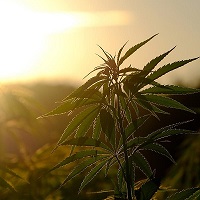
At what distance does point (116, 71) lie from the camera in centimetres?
160

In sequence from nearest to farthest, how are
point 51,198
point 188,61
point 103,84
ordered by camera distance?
point 188,61 < point 103,84 < point 51,198

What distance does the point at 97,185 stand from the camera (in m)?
3.29

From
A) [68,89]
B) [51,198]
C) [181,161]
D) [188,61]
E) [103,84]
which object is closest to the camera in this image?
[188,61]

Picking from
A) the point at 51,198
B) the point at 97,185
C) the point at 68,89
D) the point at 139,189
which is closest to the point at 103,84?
the point at 139,189

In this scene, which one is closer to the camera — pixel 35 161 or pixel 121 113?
pixel 121 113

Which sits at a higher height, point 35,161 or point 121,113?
point 121,113

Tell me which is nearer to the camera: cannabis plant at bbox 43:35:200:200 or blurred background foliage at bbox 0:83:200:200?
cannabis plant at bbox 43:35:200:200

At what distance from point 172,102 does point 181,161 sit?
7.40ft

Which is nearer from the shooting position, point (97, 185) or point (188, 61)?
point (188, 61)

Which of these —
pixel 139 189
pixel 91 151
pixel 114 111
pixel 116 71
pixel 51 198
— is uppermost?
pixel 116 71

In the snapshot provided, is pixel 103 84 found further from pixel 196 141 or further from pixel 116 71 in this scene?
pixel 196 141

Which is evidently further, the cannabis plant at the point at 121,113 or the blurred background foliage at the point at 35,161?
the blurred background foliage at the point at 35,161

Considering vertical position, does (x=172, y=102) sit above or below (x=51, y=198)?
above

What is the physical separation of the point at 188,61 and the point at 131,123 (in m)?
0.31
